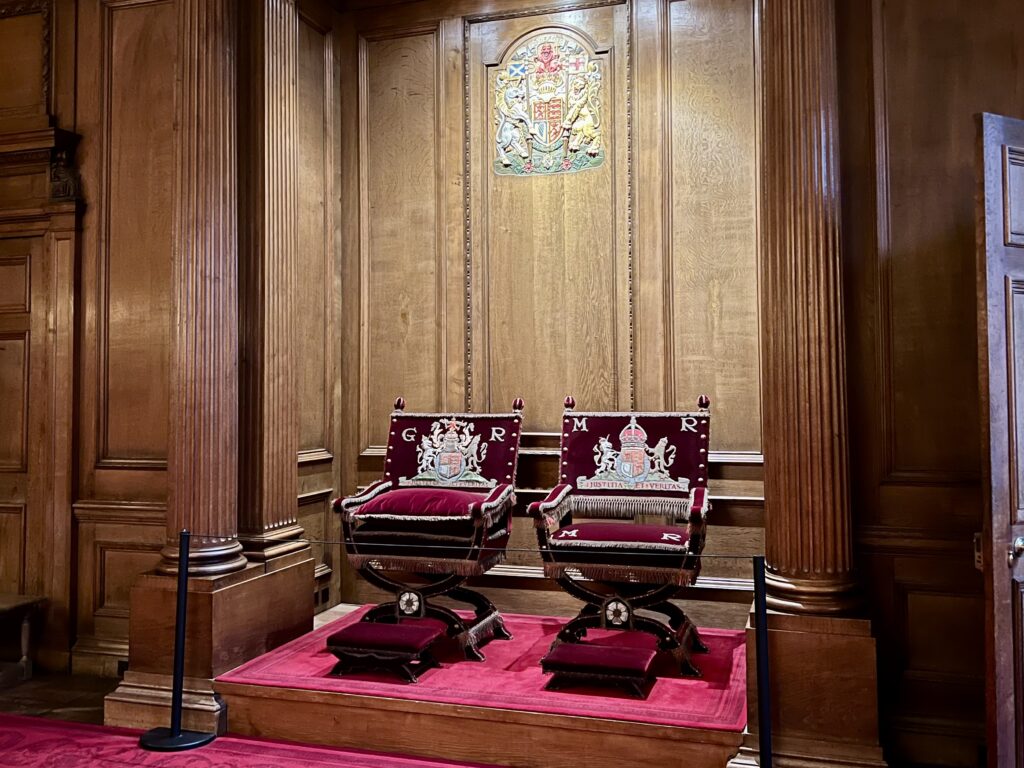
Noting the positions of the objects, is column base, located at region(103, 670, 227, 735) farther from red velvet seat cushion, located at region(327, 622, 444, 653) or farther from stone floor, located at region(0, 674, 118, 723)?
red velvet seat cushion, located at region(327, 622, 444, 653)

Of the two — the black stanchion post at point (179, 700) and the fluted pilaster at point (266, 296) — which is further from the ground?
the fluted pilaster at point (266, 296)

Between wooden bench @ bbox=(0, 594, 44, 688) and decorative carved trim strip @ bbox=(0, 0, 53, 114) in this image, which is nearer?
wooden bench @ bbox=(0, 594, 44, 688)

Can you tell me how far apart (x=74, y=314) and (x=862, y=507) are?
3.61m

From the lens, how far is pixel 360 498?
150 inches

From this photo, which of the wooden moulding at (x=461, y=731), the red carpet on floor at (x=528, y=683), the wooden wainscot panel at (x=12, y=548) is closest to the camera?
the wooden moulding at (x=461, y=731)

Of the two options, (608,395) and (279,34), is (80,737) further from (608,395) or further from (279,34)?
(279,34)

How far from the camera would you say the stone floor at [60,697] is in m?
3.53

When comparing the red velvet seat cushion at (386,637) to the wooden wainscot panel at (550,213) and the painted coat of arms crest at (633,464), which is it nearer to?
the painted coat of arms crest at (633,464)

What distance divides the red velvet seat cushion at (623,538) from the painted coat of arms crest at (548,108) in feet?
6.32

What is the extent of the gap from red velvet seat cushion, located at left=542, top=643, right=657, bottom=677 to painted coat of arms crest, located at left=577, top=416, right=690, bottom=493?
0.85m

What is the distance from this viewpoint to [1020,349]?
255 centimetres

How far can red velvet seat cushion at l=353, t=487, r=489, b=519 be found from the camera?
3533 mm

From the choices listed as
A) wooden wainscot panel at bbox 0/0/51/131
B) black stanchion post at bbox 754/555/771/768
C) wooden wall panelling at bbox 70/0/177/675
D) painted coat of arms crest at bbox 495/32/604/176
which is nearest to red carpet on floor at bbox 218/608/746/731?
black stanchion post at bbox 754/555/771/768

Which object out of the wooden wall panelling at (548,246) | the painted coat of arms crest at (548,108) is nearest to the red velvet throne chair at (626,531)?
the wooden wall panelling at (548,246)
